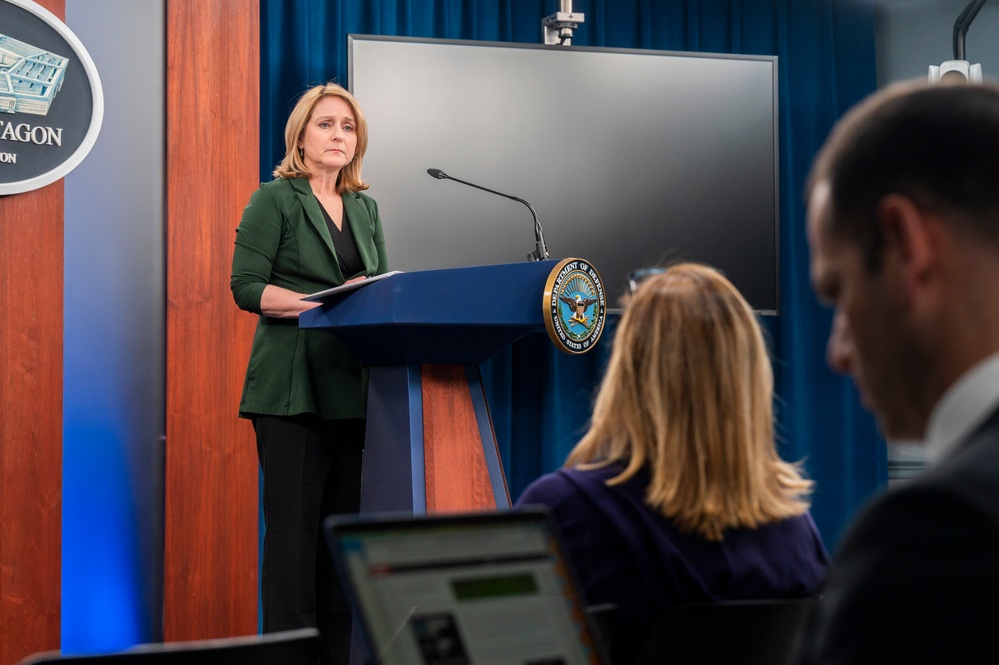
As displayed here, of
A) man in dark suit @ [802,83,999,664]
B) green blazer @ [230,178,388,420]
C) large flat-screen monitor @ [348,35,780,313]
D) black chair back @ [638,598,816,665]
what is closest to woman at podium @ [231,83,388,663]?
green blazer @ [230,178,388,420]

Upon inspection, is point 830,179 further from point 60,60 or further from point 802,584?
point 60,60

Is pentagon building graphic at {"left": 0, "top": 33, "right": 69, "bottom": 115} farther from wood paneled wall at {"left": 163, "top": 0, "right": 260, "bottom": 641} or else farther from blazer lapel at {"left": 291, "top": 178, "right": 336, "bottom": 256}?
blazer lapel at {"left": 291, "top": 178, "right": 336, "bottom": 256}

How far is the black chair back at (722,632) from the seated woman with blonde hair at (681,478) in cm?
6

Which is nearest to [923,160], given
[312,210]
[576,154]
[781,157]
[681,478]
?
[681,478]

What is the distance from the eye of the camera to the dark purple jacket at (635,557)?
4.30 ft

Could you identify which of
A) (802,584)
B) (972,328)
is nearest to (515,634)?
(972,328)

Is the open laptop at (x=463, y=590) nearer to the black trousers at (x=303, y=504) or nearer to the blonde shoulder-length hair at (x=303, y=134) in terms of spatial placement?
the black trousers at (x=303, y=504)

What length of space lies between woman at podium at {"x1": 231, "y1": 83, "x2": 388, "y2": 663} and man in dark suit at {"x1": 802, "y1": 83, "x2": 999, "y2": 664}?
2301 mm

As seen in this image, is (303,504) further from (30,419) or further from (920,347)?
(920,347)

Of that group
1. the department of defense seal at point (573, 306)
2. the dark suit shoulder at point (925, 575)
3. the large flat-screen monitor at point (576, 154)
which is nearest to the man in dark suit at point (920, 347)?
the dark suit shoulder at point (925, 575)

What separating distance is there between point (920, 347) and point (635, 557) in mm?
722

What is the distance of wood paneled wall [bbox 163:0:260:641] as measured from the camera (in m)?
3.64

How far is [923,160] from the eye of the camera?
25.7 inches

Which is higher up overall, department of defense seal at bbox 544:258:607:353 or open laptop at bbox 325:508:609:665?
department of defense seal at bbox 544:258:607:353
